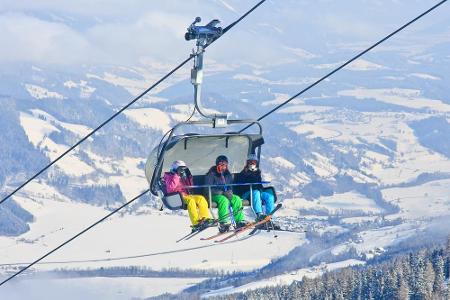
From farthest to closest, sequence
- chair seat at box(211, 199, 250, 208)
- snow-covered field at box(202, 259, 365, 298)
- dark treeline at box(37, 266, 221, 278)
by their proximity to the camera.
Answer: dark treeline at box(37, 266, 221, 278), snow-covered field at box(202, 259, 365, 298), chair seat at box(211, 199, 250, 208)

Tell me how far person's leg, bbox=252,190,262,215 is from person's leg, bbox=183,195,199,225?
1172 millimetres

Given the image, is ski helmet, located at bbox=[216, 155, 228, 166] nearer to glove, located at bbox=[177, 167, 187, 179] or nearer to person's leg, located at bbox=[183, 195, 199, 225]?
glove, located at bbox=[177, 167, 187, 179]

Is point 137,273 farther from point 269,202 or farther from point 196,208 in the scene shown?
point 196,208

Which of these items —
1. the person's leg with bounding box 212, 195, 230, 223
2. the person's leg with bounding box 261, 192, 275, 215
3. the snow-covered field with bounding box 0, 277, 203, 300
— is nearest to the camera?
the person's leg with bounding box 212, 195, 230, 223

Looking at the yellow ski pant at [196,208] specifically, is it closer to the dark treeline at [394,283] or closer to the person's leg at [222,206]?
the person's leg at [222,206]

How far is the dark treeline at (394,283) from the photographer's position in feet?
246

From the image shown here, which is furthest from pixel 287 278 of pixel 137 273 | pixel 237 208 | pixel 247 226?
pixel 247 226

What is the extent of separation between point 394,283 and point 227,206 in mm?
55904

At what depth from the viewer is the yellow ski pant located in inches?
859

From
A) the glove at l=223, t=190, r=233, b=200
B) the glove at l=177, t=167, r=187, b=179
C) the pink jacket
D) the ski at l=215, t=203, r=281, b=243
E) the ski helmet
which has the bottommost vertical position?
the ski at l=215, t=203, r=281, b=243

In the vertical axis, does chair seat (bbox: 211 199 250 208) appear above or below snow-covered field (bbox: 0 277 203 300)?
below

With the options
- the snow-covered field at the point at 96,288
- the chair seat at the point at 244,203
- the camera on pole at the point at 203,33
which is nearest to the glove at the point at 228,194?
the chair seat at the point at 244,203

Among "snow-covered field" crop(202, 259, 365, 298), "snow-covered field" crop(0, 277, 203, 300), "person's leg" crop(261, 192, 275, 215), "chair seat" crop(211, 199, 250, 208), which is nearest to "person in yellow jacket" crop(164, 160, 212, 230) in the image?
"chair seat" crop(211, 199, 250, 208)

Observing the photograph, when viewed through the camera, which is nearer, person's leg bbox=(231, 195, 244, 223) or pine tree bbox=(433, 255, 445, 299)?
person's leg bbox=(231, 195, 244, 223)
